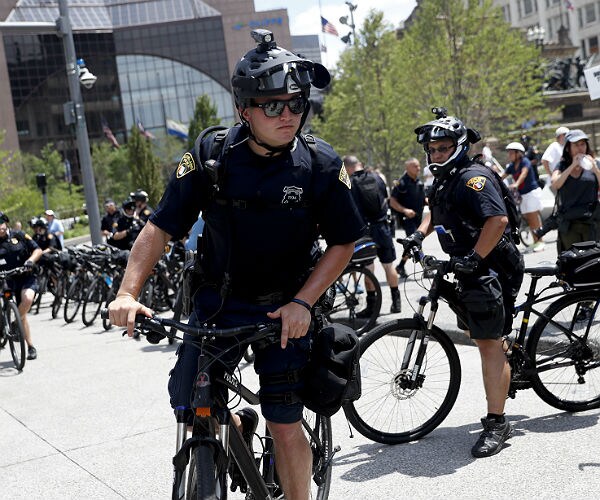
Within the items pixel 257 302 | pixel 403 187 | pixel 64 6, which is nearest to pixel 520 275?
pixel 257 302

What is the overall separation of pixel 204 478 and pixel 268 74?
4.65 ft

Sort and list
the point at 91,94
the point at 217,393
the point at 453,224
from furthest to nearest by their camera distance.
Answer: the point at 91,94 < the point at 453,224 < the point at 217,393

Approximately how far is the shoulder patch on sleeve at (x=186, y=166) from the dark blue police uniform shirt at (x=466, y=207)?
223 centimetres

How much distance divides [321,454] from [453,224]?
1.93 metres

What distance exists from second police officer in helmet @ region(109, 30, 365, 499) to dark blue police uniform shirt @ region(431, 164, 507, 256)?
1782 mm

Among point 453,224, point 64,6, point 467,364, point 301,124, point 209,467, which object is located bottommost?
point 467,364

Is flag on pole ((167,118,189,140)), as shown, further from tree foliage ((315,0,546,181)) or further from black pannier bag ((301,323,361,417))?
black pannier bag ((301,323,361,417))

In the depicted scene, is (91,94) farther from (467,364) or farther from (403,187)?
(467,364)

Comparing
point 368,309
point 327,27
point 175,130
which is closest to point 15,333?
point 368,309

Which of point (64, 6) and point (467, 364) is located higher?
point (64, 6)

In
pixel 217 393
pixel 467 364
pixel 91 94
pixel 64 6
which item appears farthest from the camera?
pixel 91 94

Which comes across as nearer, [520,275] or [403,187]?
[520,275]

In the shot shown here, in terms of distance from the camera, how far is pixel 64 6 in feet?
59.4

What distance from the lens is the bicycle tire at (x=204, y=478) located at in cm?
272
